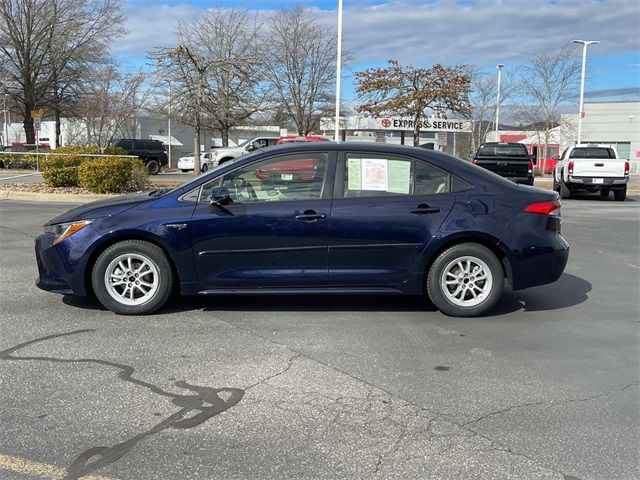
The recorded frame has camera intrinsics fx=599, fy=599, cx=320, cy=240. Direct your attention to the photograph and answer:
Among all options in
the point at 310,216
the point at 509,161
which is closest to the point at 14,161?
the point at 509,161

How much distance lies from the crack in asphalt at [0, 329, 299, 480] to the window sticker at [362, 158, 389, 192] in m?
1.84

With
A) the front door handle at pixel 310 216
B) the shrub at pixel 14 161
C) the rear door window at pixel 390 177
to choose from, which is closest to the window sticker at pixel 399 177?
the rear door window at pixel 390 177

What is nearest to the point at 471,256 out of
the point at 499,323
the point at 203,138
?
the point at 499,323

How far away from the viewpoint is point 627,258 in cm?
905

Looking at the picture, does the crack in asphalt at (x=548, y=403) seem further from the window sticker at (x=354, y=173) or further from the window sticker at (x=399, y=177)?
the window sticker at (x=354, y=173)

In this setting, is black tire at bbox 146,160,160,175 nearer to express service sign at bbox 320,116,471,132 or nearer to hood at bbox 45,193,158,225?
express service sign at bbox 320,116,471,132

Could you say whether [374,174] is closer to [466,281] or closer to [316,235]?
[316,235]

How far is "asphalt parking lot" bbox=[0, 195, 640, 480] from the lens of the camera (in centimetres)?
314

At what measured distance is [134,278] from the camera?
554 centimetres

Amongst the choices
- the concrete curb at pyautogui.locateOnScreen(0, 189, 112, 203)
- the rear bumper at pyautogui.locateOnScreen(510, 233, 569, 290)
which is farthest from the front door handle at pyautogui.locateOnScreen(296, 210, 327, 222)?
the concrete curb at pyautogui.locateOnScreen(0, 189, 112, 203)

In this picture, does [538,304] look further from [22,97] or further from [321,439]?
[22,97]

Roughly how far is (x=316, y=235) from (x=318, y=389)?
1.79 m

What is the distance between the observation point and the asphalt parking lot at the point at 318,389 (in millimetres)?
3139

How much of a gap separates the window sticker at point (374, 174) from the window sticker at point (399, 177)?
0.04 meters
